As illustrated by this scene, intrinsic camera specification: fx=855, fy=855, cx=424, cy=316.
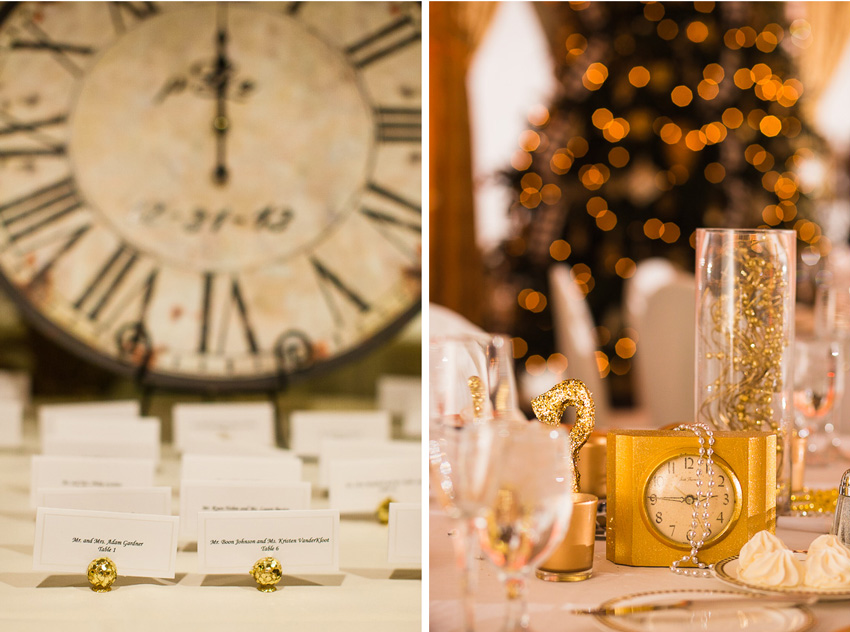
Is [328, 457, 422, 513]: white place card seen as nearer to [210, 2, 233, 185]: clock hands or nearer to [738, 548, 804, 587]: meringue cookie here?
[738, 548, 804, 587]: meringue cookie

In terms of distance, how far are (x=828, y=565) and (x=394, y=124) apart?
5.17 feet

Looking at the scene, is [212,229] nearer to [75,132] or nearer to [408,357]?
[75,132]

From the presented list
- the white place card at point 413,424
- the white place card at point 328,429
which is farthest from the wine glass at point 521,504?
the white place card at point 413,424

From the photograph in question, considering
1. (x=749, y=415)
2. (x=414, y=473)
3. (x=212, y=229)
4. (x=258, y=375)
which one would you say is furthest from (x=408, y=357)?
(x=749, y=415)

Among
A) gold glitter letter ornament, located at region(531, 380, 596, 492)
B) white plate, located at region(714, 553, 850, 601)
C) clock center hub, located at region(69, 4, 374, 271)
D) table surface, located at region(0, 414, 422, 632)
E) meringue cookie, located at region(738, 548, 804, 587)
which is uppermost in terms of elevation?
clock center hub, located at region(69, 4, 374, 271)

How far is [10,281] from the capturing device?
1985 mm

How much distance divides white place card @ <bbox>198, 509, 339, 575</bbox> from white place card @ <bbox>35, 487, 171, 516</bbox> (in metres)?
0.11

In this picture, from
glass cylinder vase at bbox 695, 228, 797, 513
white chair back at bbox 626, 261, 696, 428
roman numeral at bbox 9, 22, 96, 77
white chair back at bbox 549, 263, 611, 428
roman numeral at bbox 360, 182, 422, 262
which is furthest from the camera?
white chair back at bbox 549, 263, 611, 428

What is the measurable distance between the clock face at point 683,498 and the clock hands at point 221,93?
5.03 ft

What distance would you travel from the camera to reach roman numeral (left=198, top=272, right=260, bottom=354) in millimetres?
2074

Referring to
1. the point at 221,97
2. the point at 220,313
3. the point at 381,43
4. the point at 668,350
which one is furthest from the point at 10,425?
the point at 668,350

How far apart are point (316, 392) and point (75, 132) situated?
91 cm

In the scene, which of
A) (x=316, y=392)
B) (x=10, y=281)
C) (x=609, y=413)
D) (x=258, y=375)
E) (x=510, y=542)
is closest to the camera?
(x=510, y=542)

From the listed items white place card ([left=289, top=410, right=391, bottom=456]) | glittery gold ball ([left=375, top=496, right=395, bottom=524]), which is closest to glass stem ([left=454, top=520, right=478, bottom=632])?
glittery gold ball ([left=375, top=496, right=395, bottom=524])
